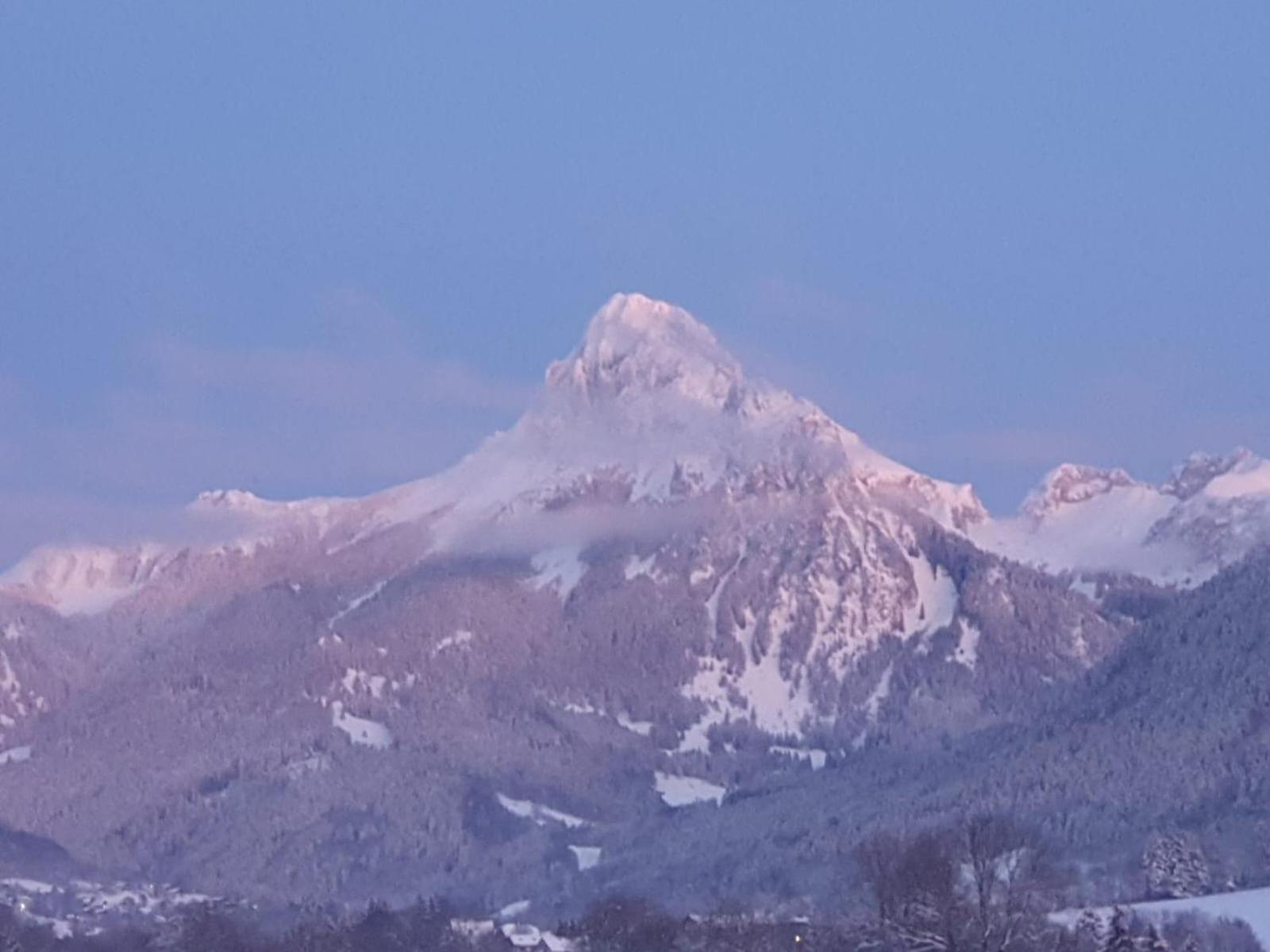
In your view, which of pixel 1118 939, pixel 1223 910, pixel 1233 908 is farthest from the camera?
pixel 1233 908

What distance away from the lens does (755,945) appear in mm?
189125

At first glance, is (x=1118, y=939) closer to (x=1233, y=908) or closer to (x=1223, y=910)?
(x=1223, y=910)

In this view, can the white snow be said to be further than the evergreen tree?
Yes

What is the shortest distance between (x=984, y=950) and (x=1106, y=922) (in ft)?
166

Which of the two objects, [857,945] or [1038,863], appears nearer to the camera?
[1038,863]

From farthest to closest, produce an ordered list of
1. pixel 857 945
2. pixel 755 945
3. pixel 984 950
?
pixel 755 945
pixel 857 945
pixel 984 950

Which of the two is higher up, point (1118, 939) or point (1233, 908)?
point (1233, 908)

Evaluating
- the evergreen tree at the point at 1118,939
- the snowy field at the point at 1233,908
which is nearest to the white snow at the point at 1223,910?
the snowy field at the point at 1233,908

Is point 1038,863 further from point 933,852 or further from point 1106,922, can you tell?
point 1106,922

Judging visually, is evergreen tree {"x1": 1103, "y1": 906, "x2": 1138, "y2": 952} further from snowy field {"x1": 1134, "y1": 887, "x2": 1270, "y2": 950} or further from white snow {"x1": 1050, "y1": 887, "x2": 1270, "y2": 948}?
snowy field {"x1": 1134, "y1": 887, "x2": 1270, "y2": 950}

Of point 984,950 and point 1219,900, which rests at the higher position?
point 1219,900

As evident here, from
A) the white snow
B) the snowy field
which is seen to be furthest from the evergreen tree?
the snowy field

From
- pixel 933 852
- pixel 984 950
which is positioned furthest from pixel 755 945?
pixel 984 950

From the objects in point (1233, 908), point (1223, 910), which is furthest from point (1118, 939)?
point (1233, 908)
